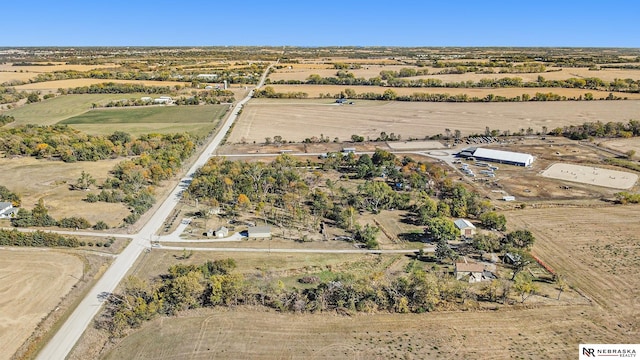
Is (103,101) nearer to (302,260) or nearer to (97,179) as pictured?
(97,179)

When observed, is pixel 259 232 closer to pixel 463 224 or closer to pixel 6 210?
pixel 463 224

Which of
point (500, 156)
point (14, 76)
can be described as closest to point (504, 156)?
point (500, 156)

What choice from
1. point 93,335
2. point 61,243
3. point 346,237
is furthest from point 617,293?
point 61,243

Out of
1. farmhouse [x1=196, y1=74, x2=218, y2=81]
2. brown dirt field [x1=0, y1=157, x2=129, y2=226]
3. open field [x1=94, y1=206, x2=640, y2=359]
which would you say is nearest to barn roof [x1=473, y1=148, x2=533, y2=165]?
open field [x1=94, y1=206, x2=640, y2=359]

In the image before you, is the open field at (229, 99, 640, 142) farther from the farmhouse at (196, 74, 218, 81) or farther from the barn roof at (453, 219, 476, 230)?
the barn roof at (453, 219, 476, 230)

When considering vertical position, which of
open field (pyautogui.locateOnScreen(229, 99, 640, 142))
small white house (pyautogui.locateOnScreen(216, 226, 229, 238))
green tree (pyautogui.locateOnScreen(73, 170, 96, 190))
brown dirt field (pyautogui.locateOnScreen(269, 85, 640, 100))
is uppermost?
brown dirt field (pyautogui.locateOnScreen(269, 85, 640, 100))

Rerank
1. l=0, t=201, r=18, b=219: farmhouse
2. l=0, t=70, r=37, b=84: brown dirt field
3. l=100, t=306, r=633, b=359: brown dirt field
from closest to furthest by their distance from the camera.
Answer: l=100, t=306, r=633, b=359: brown dirt field < l=0, t=201, r=18, b=219: farmhouse < l=0, t=70, r=37, b=84: brown dirt field

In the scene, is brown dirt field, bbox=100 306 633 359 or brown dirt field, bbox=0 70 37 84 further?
brown dirt field, bbox=0 70 37 84
